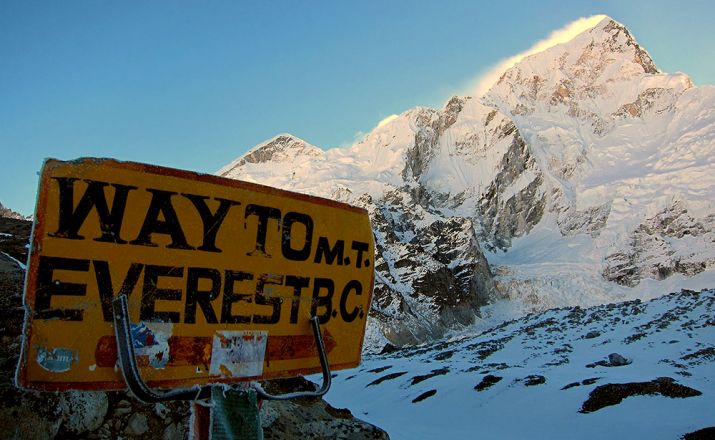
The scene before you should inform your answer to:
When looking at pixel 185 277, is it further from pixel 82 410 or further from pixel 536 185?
pixel 536 185

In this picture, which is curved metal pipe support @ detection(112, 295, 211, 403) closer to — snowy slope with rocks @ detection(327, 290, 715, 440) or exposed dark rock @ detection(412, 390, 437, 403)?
snowy slope with rocks @ detection(327, 290, 715, 440)

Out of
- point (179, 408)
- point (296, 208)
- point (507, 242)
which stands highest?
point (507, 242)

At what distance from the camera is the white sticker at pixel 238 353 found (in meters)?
1.98

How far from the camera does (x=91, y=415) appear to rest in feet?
13.3

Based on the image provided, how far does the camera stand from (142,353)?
1.79 meters

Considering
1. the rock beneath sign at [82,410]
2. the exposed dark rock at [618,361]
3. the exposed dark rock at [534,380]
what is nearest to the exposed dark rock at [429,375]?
the exposed dark rock at [534,380]

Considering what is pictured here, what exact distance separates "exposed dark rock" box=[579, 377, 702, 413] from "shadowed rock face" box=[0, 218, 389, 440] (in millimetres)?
12097

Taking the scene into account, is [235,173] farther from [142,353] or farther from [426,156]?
[142,353]

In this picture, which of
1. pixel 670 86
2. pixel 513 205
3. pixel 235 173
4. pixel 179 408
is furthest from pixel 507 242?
pixel 179 408

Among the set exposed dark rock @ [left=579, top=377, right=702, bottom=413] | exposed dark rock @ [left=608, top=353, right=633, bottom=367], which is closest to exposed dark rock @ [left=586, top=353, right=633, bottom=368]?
exposed dark rock @ [left=608, top=353, right=633, bottom=367]

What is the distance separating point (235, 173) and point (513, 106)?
79.1 meters

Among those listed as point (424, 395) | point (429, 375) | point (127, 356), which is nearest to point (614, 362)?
point (429, 375)

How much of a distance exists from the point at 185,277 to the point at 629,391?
57.4 feet

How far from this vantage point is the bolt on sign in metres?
1.68
